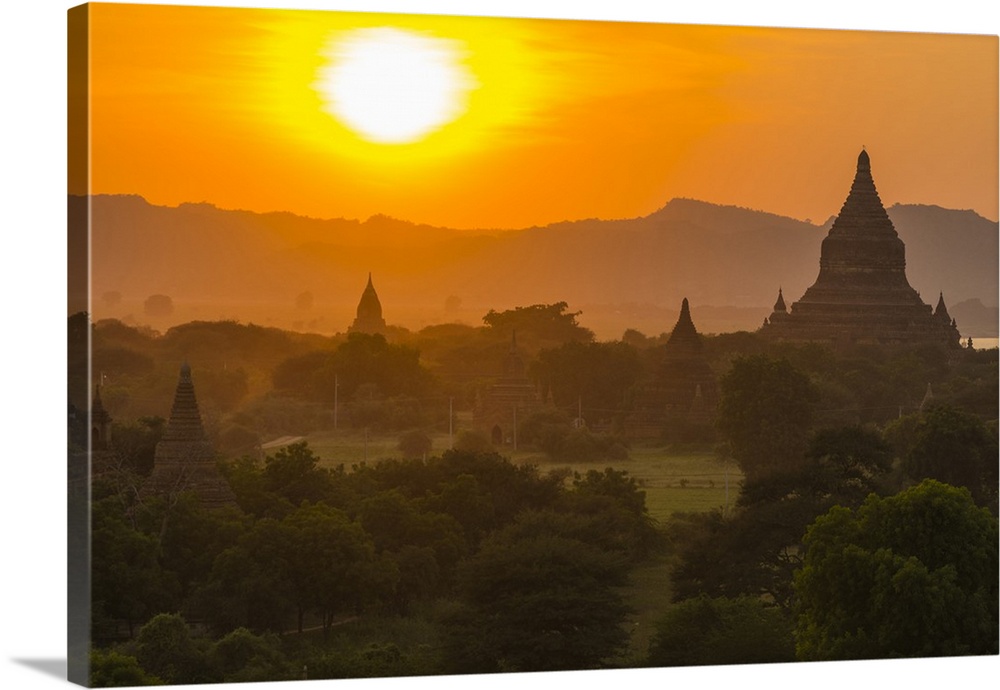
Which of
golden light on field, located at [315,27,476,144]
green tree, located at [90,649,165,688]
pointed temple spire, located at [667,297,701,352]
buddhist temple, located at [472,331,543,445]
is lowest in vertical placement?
green tree, located at [90,649,165,688]

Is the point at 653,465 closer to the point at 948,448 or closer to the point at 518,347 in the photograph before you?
the point at 518,347

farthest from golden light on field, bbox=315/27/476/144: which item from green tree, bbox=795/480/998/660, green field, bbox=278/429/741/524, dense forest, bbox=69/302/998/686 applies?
green tree, bbox=795/480/998/660

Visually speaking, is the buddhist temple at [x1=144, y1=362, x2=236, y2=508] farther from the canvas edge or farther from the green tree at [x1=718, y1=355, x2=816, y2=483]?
the green tree at [x1=718, y1=355, x2=816, y2=483]

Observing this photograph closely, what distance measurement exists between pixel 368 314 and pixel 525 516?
233cm

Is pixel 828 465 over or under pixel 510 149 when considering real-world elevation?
under

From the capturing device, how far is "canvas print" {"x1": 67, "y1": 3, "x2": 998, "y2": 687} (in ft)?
65.1

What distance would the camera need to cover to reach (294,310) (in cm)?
2133

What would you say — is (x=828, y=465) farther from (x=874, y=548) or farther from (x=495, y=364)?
(x=495, y=364)

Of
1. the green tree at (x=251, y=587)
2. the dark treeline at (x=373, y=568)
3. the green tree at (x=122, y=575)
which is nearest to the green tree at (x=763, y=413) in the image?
the dark treeline at (x=373, y=568)

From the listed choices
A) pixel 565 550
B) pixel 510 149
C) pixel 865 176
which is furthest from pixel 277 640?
pixel 865 176

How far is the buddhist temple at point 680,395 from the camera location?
877 inches

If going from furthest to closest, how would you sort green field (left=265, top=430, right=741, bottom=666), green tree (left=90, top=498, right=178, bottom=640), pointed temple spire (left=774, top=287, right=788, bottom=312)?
pointed temple spire (left=774, top=287, right=788, bottom=312)
green field (left=265, top=430, right=741, bottom=666)
green tree (left=90, top=498, right=178, bottom=640)

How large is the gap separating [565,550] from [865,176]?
480 centimetres

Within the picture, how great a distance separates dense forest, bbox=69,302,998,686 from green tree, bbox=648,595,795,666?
0.08 feet
